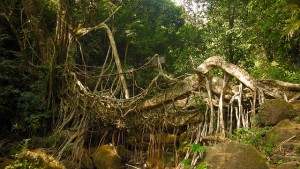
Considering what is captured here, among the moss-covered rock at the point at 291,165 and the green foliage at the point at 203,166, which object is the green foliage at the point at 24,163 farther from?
the moss-covered rock at the point at 291,165

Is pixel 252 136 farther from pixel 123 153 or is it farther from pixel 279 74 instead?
pixel 279 74

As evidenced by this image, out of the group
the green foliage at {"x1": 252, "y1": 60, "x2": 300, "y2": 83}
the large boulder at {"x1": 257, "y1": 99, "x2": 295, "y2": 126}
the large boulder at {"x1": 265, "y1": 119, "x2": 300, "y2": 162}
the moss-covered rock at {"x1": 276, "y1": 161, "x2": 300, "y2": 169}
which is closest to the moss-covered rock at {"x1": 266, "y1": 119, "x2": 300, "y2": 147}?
the large boulder at {"x1": 265, "y1": 119, "x2": 300, "y2": 162}

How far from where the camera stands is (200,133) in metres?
5.34

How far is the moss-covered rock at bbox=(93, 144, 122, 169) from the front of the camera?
589 centimetres

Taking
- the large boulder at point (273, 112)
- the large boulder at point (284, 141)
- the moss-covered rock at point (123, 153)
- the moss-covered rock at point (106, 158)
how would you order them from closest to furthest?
the large boulder at point (284, 141) → the large boulder at point (273, 112) → the moss-covered rock at point (106, 158) → the moss-covered rock at point (123, 153)

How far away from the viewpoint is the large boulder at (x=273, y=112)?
180 inches

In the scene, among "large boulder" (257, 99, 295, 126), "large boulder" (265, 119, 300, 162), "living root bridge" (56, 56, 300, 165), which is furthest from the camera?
"living root bridge" (56, 56, 300, 165)

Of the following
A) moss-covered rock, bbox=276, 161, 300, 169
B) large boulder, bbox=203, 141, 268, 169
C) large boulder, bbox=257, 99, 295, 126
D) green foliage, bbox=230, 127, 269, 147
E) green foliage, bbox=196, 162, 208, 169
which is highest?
large boulder, bbox=257, 99, 295, 126

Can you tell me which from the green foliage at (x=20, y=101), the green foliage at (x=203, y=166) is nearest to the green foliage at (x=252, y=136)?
the green foliage at (x=203, y=166)

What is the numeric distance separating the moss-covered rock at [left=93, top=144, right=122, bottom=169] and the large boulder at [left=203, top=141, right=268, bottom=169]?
3.07 meters

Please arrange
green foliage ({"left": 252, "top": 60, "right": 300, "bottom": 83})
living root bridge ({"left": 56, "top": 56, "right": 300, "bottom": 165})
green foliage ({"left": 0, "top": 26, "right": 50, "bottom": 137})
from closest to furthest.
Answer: living root bridge ({"left": 56, "top": 56, "right": 300, "bottom": 165}) → green foliage ({"left": 0, "top": 26, "right": 50, "bottom": 137}) → green foliage ({"left": 252, "top": 60, "right": 300, "bottom": 83})

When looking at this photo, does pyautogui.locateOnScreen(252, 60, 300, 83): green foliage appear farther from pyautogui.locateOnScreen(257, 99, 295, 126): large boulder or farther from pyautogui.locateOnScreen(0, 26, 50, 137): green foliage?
pyautogui.locateOnScreen(0, 26, 50, 137): green foliage

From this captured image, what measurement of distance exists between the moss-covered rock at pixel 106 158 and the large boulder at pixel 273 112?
287cm

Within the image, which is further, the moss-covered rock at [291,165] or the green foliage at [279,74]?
the green foliage at [279,74]
